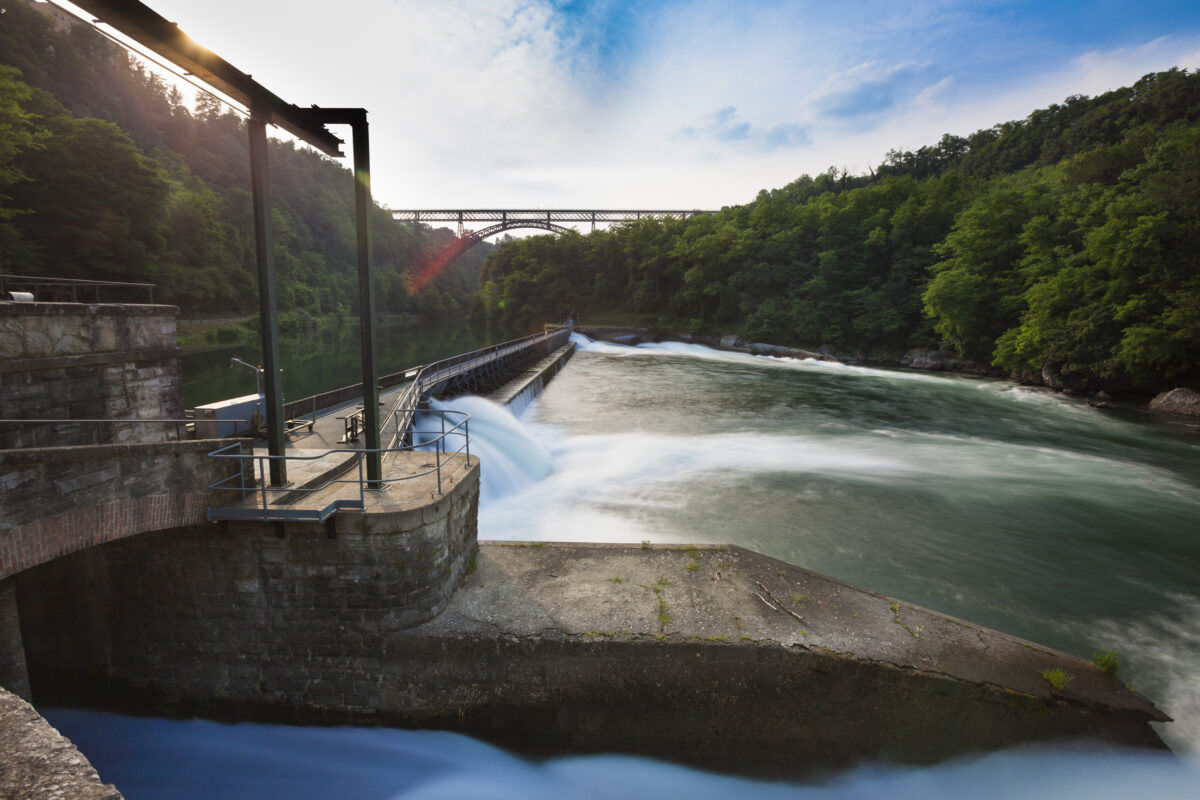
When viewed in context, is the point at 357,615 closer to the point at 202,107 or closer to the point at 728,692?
the point at 728,692

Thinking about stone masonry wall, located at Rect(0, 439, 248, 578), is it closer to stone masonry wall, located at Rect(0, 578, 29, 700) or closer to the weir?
the weir

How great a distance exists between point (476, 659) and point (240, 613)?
224 centimetres

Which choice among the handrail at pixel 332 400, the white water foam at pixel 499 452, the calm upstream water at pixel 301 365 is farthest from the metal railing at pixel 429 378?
the calm upstream water at pixel 301 365

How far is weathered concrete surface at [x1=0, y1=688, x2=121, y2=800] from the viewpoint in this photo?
2031 millimetres

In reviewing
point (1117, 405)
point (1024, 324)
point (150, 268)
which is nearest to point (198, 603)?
point (1117, 405)

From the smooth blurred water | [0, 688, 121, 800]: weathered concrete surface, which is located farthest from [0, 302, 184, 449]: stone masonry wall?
the smooth blurred water

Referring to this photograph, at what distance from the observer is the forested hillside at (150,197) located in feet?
95.2

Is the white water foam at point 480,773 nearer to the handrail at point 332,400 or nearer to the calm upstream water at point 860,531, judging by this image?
the calm upstream water at point 860,531

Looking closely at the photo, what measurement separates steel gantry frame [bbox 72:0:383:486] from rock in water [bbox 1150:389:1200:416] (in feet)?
89.7

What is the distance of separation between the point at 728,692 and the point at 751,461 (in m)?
9.80

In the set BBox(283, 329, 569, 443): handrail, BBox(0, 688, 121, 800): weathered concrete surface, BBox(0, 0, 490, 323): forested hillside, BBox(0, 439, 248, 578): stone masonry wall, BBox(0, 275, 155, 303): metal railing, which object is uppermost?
BBox(0, 0, 490, 323): forested hillside

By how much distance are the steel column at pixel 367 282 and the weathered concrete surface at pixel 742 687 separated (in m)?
1.77

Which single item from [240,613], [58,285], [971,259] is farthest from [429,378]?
[971,259]

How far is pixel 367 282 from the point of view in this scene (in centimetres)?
573
